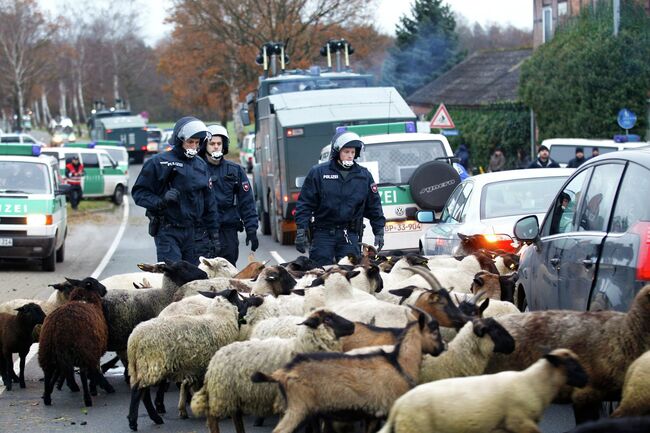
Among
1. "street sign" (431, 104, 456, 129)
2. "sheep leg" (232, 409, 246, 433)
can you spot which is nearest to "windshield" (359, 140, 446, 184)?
"sheep leg" (232, 409, 246, 433)

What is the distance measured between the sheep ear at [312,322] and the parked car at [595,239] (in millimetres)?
1854

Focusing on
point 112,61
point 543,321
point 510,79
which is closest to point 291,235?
point 543,321

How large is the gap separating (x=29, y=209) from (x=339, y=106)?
658cm

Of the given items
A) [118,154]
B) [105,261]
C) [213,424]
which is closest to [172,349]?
[213,424]

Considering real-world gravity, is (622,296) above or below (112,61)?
below

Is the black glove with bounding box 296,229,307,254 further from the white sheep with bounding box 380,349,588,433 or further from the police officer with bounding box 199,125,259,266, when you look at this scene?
the white sheep with bounding box 380,349,588,433

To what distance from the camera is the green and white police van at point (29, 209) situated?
20969 millimetres

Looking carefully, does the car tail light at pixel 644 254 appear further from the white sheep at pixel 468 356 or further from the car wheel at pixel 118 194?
the car wheel at pixel 118 194

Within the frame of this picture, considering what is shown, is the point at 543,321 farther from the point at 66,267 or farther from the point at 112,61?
the point at 112,61

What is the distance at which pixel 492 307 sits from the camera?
9.20 meters

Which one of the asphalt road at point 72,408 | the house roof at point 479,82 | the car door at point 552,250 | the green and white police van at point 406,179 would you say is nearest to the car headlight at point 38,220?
the asphalt road at point 72,408

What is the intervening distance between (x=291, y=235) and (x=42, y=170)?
19.1 feet

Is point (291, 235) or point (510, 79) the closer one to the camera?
point (291, 235)

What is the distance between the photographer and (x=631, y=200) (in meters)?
7.54
